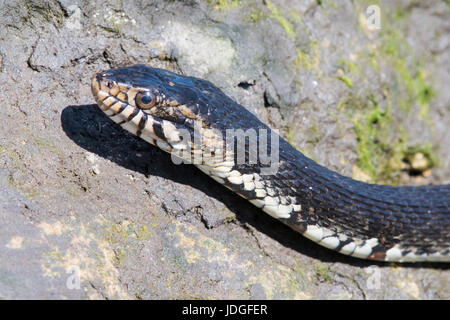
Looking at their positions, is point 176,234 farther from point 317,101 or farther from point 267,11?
point 267,11

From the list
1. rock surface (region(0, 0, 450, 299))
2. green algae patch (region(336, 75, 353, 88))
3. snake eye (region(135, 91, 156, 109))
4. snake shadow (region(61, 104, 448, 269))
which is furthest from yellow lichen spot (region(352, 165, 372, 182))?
snake eye (region(135, 91, 156, 109))

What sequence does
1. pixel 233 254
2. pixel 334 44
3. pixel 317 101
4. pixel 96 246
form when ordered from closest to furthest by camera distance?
1. pixel 96 246
2. pixel 233 254
3. pixel 317 101
4. pixel 334 44

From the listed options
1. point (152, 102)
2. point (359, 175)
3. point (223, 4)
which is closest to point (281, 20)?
point (223, 4)

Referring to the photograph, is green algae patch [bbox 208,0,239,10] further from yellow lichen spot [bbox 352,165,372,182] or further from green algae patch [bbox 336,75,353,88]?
yellow lichen spot [bbox 352,165,372,182]

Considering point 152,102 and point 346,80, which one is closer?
point 152,102

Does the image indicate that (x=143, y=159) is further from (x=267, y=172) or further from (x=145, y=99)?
(x=267, y=172)

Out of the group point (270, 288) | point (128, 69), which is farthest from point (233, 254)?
point (128, 69)

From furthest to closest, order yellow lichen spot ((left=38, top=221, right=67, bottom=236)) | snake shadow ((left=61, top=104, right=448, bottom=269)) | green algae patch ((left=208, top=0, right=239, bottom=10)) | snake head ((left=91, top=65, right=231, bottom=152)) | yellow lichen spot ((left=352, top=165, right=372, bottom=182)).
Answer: yellow lichen spot ((left=352, top=165, right=372, bottom=182)), green algae patch ((left=208, top=0, right=239, bottom=10)), snake shadow ((left=61, top=104, right=448, bottom=269)), snake head ((left=91, top=65, right=231, bottom=152)), yellow lichen spot ((left=38, top=221, right=67, bottom=236))
